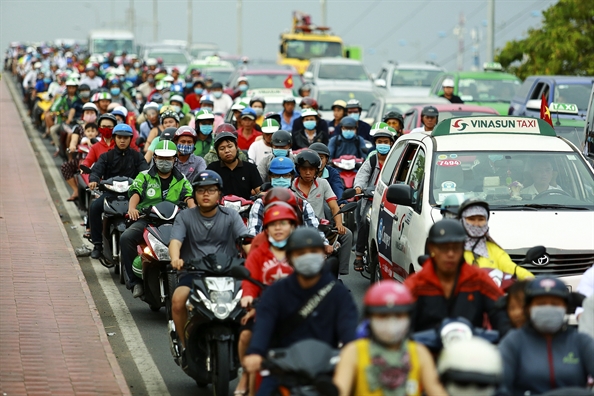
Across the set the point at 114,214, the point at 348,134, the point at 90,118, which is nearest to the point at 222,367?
the point at 114,214

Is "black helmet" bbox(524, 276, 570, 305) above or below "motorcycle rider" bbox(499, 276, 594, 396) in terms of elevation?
above

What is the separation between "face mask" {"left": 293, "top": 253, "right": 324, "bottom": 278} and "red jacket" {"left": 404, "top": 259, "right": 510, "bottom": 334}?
70cm

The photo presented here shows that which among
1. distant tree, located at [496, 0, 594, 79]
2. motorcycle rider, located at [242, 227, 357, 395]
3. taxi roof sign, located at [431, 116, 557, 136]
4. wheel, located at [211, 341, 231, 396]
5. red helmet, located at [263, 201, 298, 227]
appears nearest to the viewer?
motorcycle rider, located at [242, 227, 357, 395]

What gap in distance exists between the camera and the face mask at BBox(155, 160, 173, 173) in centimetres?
1264

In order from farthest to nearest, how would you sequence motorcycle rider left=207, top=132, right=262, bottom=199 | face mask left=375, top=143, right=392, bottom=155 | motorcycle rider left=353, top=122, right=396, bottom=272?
1. face mask left=375, top=143, right=392, bottom=155
2. motorcycle rider left=353, top=122, right=396, bottom=272
3. motorcycle rider left=207, top=132, right=262, bottom=199

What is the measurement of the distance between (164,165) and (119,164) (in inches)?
99.2

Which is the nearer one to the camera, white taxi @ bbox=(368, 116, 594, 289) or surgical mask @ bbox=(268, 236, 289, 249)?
surgical mask @ bbox=(268, 236, 289, 249)

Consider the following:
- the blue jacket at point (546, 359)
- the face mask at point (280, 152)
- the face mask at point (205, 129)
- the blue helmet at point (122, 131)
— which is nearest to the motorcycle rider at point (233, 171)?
the face mask at point (280, 152)

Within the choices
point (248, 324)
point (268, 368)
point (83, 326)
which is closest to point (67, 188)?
point (83, 326)

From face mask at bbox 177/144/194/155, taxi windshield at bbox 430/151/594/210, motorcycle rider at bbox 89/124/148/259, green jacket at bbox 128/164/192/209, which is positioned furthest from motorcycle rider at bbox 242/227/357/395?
motorcycle rider at bbox 89/124/148/259

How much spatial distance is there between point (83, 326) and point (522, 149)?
443 centimetres

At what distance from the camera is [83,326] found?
454 inches

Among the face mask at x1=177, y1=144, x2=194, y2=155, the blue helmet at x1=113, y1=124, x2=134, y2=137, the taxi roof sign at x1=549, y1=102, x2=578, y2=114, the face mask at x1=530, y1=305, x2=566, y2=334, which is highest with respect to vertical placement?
the blue helmet at x1=113, y1=124, x2=134, y2=137

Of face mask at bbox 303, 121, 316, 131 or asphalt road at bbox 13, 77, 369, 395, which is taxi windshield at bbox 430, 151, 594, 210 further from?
face mask at bbox 303, 121, 316, 131
